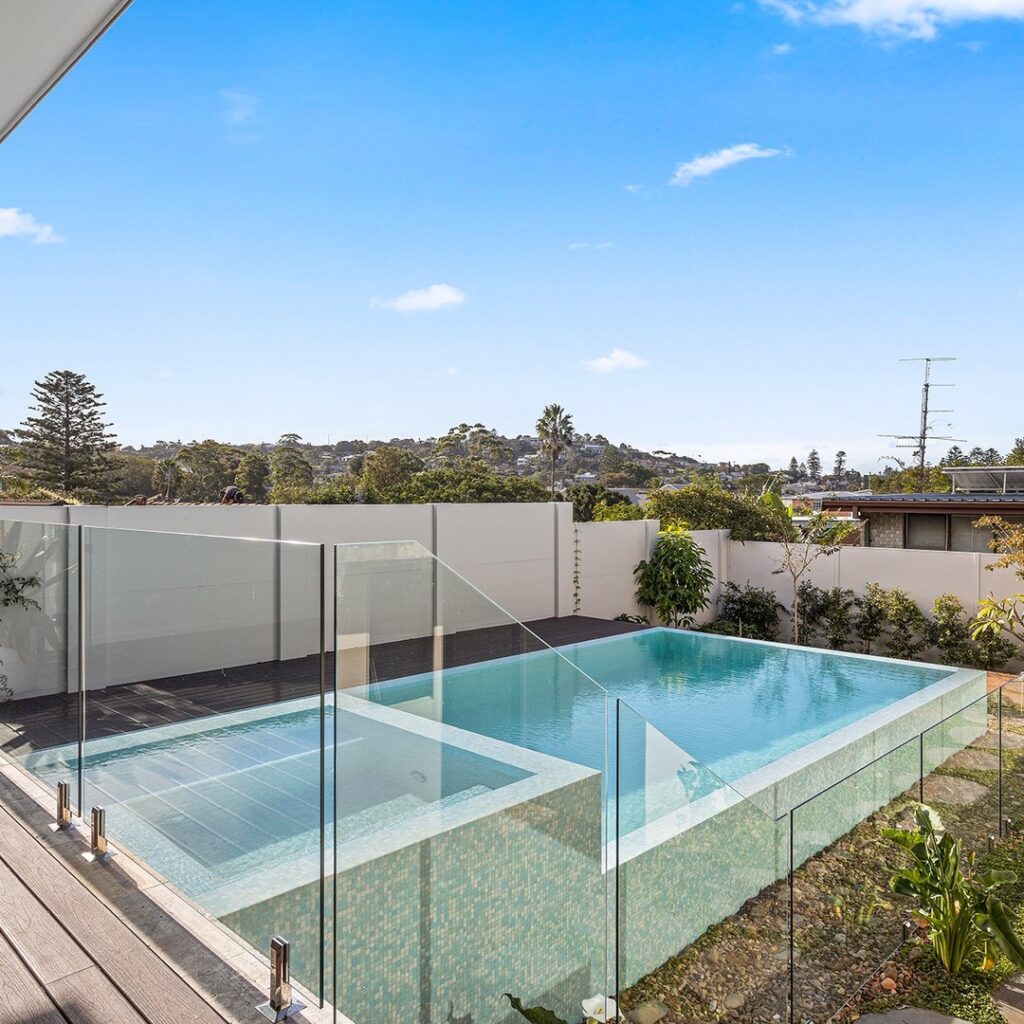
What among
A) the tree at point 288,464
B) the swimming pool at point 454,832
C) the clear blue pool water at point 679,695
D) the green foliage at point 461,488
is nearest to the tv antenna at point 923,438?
the green foliage at point 461,488

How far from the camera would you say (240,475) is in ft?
101

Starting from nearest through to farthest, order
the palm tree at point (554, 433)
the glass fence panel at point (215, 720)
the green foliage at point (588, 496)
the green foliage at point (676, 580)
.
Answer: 1. the glass fence panel at point (215, 720)
2. the green foliage at point (676, 580)
3. the green foliage at point (588, 496)
4. the palm tree at point (554, 433)

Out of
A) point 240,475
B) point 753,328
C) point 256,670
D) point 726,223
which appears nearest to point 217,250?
point 726,223

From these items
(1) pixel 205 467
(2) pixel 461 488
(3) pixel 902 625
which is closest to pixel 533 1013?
(3) pixel 902 625

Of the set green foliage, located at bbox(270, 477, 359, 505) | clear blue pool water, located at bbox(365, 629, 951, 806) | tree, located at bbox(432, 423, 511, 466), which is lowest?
clear blue pool water, located at bbox(365, 629, 951, 806)

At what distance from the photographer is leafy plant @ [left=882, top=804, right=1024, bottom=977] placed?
3273 millimetres

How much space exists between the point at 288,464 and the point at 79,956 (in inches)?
1218

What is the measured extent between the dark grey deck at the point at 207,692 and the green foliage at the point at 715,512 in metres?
10.2

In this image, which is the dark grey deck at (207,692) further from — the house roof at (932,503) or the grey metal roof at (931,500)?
the grey metal roof at (931,500)

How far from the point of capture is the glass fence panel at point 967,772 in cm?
371

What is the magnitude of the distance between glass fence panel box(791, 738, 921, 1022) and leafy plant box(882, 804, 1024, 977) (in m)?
0.06

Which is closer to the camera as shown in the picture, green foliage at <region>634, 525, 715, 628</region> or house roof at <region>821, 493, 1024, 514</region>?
green foliage at <region>634, 525, 715, 628</region>

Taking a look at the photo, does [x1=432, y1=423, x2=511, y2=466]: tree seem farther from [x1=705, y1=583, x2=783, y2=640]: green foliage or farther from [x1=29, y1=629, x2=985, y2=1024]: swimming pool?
[x1=29, y1=629, x2=985, y2=1024]: swimming pool

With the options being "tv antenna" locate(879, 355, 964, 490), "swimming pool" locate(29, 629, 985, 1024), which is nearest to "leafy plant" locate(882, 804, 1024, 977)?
"swimming pool" locate(29, 629, 985, 1024)
